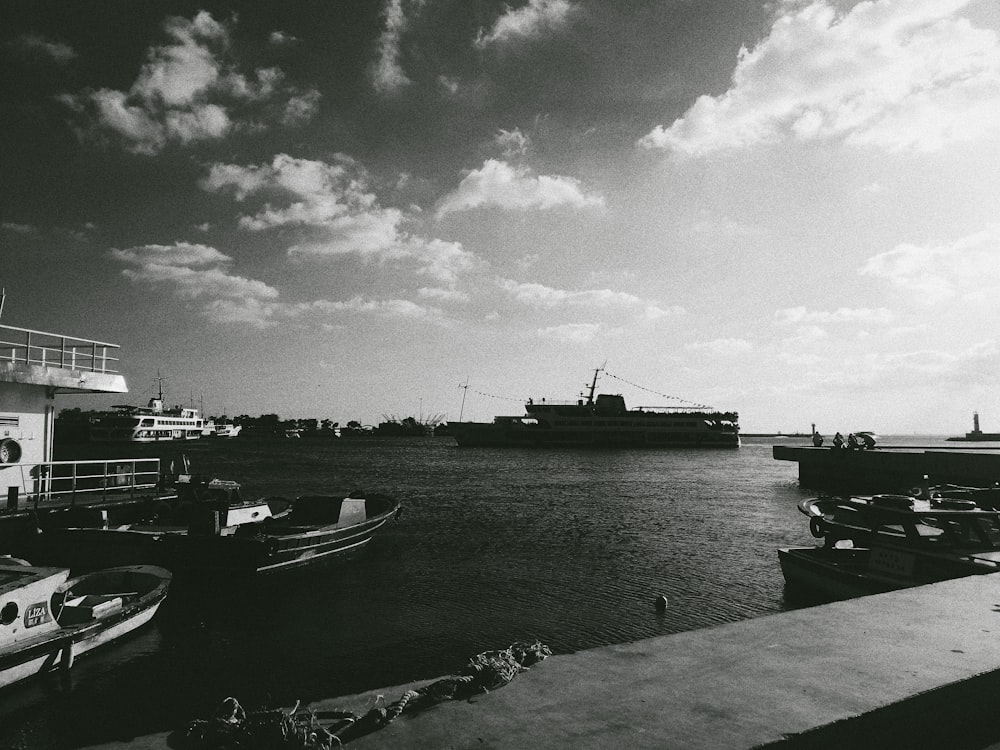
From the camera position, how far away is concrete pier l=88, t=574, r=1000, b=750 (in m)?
2.97

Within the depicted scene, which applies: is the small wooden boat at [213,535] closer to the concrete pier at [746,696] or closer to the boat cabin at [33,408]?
the boat cabin at [33,408]

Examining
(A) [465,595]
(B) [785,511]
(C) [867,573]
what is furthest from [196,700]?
(B) [785,511]

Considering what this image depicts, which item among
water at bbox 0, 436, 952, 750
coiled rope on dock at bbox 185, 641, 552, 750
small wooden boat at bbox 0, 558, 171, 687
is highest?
coiled rope on dock at bbox 185, 641, 552, 750

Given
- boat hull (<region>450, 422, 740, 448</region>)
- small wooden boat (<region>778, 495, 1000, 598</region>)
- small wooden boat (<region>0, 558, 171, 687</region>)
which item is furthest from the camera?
boat hull (<region>450, 422, 740, 448</region>)

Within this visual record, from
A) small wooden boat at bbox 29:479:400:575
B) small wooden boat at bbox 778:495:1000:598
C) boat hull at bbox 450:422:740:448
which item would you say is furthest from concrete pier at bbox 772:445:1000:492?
boat hull at bbox 450:422:740:448

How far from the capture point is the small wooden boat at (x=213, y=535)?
1666cm

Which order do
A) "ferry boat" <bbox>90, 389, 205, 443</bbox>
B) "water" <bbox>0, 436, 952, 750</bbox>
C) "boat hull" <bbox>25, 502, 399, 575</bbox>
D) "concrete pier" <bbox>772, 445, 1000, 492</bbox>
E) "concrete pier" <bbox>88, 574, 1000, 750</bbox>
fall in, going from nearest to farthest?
"concrete pier" <bbox>88, 574, 1000, 750</bbox>, "water" <bbox>0, 436, 952, 750</bbox>, "boat hull" <bbox>25, 502, 399, 575</bbox>, "concrete pier" <bbox>772, 445, 1000, 492</bbox>, "ferry boat" <bbox>90, 389, 205, 443</bbox>

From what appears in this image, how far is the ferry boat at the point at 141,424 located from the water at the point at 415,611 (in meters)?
134

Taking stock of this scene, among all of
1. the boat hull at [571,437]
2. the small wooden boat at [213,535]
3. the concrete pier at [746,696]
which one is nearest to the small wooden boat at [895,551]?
the concrete pier at [746,696]

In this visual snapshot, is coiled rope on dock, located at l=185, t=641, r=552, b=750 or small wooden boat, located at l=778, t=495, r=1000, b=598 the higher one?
coiled rope on dock, located at l=185, t=641, r=552, b=750

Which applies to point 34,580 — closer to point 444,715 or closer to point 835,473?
point 444,715

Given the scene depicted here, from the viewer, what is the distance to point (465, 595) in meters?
16.6

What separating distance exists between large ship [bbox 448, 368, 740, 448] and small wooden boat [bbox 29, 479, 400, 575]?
105377 millimetres

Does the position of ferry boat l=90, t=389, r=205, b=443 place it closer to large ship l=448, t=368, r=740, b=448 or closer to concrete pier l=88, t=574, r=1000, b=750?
large ship l=448, t=368, r=740, b=448
